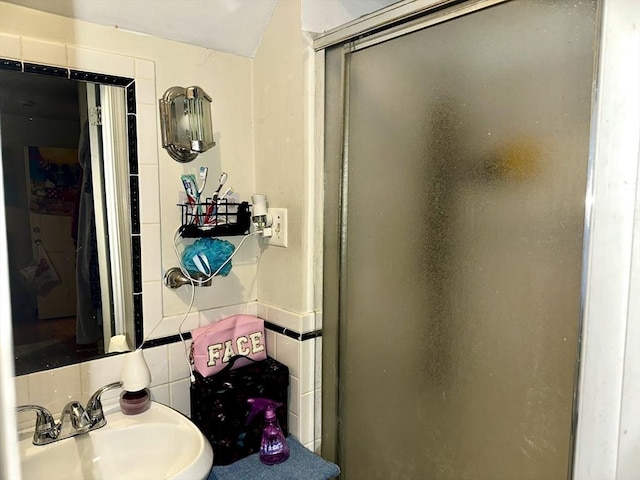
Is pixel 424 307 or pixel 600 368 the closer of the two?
pixel 600 368

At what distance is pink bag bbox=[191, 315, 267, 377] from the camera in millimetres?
1299

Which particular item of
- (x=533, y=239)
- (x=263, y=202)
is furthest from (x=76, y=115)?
(x=533, y=239)

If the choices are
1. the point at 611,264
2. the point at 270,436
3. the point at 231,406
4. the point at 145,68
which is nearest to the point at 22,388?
the point at 231,406

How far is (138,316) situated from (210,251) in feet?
0.86

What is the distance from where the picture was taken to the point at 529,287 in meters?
0.90

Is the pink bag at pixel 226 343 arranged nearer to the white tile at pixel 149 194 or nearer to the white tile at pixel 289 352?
the white tile at pixel 289 352

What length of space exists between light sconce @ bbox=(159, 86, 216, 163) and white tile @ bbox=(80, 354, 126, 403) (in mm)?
590

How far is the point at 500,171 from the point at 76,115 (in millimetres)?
1005

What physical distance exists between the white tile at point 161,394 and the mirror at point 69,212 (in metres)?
0.15

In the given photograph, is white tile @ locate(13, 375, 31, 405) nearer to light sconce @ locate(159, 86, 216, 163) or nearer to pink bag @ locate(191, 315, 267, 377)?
pink bag @ locate(191, 315, 267, 377)

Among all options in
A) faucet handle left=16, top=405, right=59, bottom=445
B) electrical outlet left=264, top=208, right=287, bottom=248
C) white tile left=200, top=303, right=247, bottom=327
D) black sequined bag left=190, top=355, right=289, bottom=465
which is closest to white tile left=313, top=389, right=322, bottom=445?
black sequined bag left=190, top=355, right=289, bottom=465

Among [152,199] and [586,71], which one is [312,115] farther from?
[586,71]

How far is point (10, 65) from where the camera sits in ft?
3.45

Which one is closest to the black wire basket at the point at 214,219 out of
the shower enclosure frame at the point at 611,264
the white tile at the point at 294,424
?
the white tile at the point at 294,424
